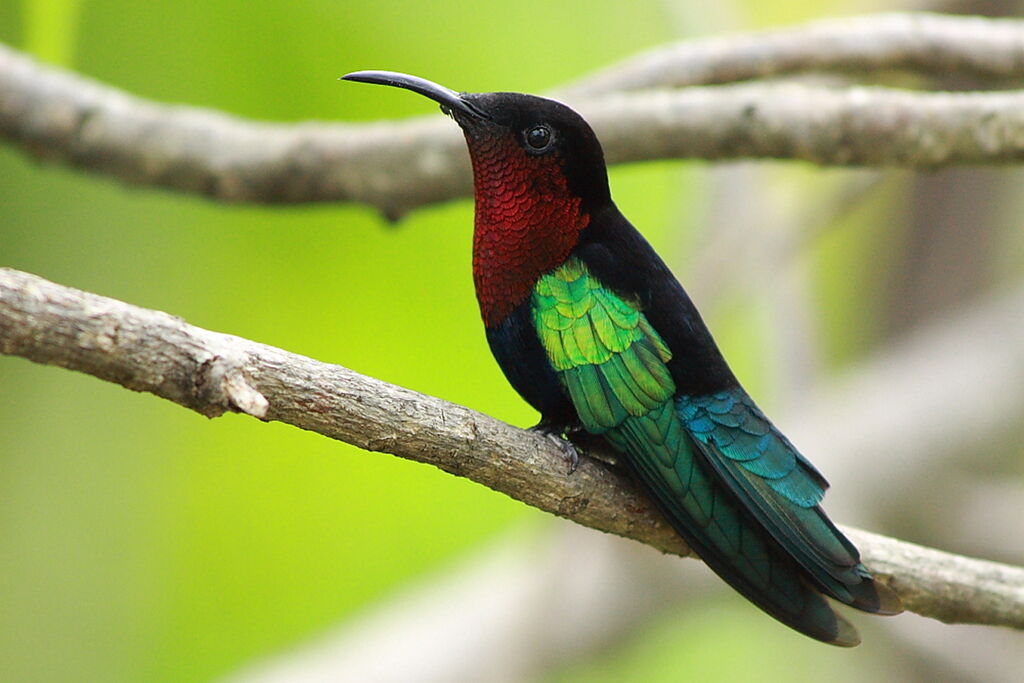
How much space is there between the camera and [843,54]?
9.77 feet

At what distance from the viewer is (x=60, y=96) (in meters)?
3.08

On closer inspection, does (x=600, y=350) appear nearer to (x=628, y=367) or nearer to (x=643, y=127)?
(x=628, y=367)

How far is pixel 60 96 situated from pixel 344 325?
1.79 meters

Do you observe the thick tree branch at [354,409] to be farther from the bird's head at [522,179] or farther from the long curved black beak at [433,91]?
the long curved black beak at [433,91]

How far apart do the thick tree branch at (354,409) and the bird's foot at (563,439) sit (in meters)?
0.02

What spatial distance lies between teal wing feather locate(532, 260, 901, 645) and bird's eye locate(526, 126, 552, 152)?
9.8 inches

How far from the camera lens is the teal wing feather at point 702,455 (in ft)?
6.86

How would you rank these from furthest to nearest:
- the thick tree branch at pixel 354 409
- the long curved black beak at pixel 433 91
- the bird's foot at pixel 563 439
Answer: the long curved black beak at pixel 433 91 < the bird's foot at pixel 563 439 < the thick tree branch at pixel 354 409

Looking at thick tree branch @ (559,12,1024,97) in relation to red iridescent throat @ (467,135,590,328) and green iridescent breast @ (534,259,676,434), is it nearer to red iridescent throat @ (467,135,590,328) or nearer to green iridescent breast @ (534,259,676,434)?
red iridescent throat @ (467,135,590,328)

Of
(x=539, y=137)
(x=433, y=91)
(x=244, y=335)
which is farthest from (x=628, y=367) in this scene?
(x=244, y=335)

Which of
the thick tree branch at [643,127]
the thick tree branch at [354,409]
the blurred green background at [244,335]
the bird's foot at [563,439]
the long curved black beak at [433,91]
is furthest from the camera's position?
the blurred green background at [244,335]

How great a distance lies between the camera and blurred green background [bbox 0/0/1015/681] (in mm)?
4754

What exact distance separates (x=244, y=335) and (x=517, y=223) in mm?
2755

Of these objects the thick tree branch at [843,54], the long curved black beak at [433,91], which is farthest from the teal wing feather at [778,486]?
the thick tree branch at [843,54]
